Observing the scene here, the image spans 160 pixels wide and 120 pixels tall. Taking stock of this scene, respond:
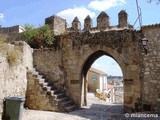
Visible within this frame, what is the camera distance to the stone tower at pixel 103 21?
19797 millimetres

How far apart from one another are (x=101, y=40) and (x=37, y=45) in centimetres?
438

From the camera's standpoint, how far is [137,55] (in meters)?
11.6

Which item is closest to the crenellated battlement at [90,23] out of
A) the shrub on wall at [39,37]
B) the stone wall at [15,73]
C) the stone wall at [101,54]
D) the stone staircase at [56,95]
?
the shrub on wall at [39,37]

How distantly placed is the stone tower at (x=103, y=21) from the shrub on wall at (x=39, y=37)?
253 inches

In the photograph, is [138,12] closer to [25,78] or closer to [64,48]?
[64,48]

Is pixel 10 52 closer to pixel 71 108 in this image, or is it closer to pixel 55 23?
pixel 71 108

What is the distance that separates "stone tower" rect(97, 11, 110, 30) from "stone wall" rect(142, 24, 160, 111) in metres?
8.65

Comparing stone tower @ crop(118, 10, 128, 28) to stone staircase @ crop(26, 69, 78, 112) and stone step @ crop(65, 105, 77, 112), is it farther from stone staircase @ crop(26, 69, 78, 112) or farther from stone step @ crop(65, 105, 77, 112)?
stone step @ crop(65, 105, 77, 112)

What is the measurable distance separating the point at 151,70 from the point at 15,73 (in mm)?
6316

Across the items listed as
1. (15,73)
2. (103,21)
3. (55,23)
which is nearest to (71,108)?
(15,73)

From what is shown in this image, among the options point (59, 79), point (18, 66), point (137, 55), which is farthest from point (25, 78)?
point (137, 55)

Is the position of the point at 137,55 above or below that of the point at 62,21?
below

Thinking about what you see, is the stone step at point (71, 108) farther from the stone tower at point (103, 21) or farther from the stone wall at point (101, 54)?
the stone tower at point (103, 21)

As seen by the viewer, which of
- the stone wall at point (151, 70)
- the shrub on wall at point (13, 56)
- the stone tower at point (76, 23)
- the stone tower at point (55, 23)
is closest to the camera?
the shrub on wall at point (13, 56)
